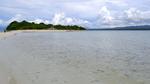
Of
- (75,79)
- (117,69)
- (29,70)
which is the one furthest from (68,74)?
(117,69)

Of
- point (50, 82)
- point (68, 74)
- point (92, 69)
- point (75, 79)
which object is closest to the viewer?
point (50, 82)

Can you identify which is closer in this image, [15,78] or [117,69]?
[15,78]

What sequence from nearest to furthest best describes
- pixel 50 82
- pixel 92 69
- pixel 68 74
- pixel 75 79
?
pixel 50 82, pixel 75 79, pixel 68 74, pixel 92 69

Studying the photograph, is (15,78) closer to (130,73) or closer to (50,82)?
(50,82)

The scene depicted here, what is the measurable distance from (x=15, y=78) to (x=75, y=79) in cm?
273

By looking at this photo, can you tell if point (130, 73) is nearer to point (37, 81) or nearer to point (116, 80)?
point (116, 80)

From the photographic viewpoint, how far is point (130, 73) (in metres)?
14.0

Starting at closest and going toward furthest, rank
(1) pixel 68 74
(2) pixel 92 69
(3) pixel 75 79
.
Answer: (3) pixel 75 79 < (1) pixel 68 74 < (2) pixel 92 69

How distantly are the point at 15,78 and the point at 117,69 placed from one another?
6.22 meters

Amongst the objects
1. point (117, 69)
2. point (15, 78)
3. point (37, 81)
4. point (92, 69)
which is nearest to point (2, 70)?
point (15, 78)

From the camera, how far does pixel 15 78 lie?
1161 centimetres

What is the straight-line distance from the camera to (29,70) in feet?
46.0

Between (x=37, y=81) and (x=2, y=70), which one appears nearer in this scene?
(x=37, y=81)

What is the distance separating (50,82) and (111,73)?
162 inches
